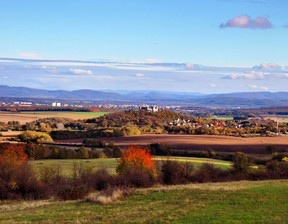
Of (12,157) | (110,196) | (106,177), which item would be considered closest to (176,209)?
(110,196)

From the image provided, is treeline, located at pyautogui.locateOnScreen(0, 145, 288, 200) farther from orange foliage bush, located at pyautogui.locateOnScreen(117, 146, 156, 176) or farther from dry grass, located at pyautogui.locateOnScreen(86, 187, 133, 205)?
dry grass, located at pyautogui.locateOnScreen(86, 187, 133, 205)

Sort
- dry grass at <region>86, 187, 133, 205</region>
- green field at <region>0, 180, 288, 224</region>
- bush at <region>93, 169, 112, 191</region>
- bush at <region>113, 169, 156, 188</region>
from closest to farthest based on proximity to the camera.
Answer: green field at <region>0, 180, 288, 224</region> → dry grass at <region>86, 187, 133, 205</region> → bush at <region>113, 169, 156, 188</region> → bush at <region>93, 169, 112, 191</region>

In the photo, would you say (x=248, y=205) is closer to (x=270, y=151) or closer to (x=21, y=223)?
(x=21, y=223)

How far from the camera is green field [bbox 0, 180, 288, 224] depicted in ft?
63.9

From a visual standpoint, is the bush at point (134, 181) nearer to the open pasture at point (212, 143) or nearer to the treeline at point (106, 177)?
the treeline at point (106, 177)

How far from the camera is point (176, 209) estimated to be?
71.4 ft

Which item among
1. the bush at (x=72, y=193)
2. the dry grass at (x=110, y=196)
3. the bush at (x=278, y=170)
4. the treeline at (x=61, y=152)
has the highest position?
the dry grass at (x=110, y=196)

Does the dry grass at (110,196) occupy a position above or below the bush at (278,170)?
above

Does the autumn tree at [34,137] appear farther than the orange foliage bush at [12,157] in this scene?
Yes

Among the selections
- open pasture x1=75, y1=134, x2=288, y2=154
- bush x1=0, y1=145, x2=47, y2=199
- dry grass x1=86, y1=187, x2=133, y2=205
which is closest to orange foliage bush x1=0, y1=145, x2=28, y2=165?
bush x1=0, y1=145, x2=47, y2=199

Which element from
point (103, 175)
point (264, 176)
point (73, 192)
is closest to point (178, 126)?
point (264, 176)

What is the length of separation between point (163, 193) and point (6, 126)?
98.5m

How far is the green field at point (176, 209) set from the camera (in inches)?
767

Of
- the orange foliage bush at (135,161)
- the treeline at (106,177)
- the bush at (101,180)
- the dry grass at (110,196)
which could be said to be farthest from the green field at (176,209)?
the orange foliage bush at (135,161)
